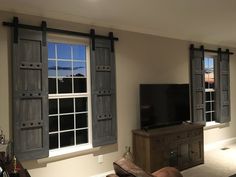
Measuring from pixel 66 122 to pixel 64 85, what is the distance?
0.57m

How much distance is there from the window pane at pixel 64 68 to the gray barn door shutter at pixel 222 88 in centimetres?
374

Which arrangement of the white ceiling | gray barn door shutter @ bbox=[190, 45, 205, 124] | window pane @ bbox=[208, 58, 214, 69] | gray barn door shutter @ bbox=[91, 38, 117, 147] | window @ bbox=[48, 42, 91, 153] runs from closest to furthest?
1. the white ceiling
2. window @ bbox=[48, 42, 91, 153]
3. gray barn door shutter @ bbox=[91, 38, 117, 147]
4. gray barn door shutter @ bbox=[190, 45, 205, 124]
5. window pane @ bbox=[208, 58, 214, 69]

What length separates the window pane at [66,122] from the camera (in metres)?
3.53

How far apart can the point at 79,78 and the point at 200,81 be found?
2.82 meters

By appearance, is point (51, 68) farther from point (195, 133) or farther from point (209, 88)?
point (209, 88)

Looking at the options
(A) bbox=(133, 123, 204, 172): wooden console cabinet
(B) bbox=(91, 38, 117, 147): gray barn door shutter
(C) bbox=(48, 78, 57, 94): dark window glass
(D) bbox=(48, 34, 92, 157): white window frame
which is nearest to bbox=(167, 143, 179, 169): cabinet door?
(A) bbox=(133, 123, 204, 172): wooden console cabinet

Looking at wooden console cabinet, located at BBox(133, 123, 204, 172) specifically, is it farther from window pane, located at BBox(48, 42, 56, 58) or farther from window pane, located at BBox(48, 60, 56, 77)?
window pane, located at BBox(48, 42, 56, 58)

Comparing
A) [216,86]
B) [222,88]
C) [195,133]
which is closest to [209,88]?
[216,86]

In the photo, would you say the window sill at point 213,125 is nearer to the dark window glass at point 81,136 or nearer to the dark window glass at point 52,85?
the dark window glass at point 81,136

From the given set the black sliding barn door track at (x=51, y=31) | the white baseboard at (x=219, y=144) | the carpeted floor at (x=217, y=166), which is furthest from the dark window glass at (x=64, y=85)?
the white baseboard at (x=219, y=144)

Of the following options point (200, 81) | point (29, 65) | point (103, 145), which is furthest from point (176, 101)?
point (29, 65)

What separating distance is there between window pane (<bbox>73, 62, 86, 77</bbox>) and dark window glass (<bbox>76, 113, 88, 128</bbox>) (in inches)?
25.3

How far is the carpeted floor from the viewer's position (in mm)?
3883

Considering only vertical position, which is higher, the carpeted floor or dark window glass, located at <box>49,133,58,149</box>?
dark window glass, located at <box>49,133,58,149</box>
